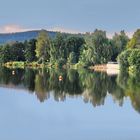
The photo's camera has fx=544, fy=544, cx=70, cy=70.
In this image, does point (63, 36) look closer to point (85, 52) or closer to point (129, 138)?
point (85, 52)

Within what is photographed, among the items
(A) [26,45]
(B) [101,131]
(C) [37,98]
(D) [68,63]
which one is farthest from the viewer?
(A) [26,45]

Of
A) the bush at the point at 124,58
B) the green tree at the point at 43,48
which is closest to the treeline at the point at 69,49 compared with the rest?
the green tree at the point at 43,48

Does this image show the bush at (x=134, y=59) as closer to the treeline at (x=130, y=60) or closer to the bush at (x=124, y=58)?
the treeline at (x=130, y=60)

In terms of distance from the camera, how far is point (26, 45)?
96.8 metres

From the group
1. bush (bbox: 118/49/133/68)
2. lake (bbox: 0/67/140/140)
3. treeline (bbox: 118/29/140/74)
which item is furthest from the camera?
bush (bbox: 118/49/133/68)

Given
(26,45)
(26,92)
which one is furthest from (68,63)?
(26,92)

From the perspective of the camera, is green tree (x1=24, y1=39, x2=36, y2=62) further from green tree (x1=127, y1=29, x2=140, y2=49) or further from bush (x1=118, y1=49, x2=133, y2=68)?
bush (x1=118, y1=49, x2=133, y2=68)

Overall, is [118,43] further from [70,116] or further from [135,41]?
[70,116]

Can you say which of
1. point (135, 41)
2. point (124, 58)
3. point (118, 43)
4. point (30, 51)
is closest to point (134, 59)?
point (124, 58)

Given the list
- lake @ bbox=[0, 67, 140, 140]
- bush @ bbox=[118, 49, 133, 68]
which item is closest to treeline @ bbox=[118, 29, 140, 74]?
bush @ bbox=[118, 49, 133, 68]

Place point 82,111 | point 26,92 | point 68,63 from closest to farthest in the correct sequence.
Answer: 1. point 82,111
2. point 26,92
3. point 68,63

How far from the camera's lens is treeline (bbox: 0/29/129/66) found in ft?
245

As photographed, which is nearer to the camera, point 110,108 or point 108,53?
point 110,108

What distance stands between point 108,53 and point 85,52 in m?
3.56
